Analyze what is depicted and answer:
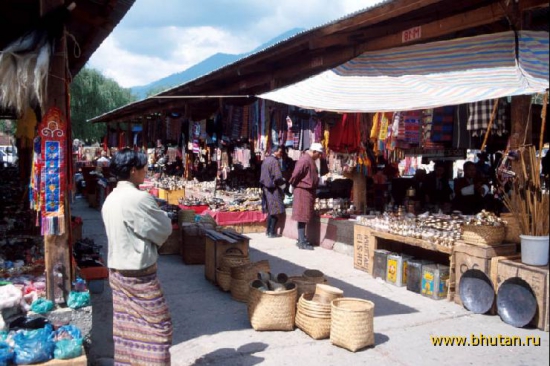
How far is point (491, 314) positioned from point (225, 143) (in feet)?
25.5

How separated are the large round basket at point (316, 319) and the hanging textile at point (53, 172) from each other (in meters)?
2.21

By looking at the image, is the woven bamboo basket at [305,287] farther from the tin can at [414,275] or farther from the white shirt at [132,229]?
the white shirt at [132,229]

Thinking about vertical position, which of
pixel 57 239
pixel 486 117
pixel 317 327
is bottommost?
pixel 317 327

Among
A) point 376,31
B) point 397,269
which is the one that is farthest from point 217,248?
point 376,31

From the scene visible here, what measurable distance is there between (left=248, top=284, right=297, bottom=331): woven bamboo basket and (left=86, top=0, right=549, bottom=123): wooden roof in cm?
338

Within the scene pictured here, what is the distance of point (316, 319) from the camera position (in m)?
4.30

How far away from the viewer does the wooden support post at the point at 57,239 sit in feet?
12.2

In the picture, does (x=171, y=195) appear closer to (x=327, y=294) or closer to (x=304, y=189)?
(x=304, y=189)

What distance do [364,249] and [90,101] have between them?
2991 centimetres

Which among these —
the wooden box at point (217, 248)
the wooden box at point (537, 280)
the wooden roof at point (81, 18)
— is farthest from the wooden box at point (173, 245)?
the wooden box at point (537, 280)

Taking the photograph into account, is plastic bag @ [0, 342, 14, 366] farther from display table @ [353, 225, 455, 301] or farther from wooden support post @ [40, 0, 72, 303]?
display table @ [353, 225, 455, 301]

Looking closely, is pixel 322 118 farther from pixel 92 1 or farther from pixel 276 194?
pixel 92 1

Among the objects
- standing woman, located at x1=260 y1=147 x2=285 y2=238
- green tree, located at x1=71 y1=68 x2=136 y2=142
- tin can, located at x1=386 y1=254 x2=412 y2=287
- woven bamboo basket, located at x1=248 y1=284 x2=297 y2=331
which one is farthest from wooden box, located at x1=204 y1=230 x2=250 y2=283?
green tree, located at x1=71 y1=68 x2=136 y2=142

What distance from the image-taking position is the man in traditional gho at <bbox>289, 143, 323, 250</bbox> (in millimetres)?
8195
